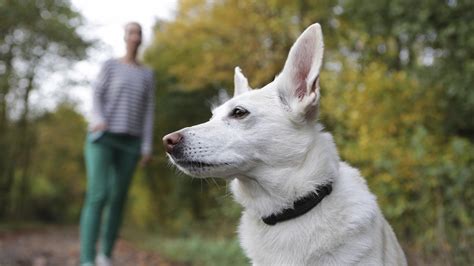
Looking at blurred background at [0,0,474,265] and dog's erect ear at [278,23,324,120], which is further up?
dog's erect ear at [278,23,324,120]

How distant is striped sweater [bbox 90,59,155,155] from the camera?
4539 mm

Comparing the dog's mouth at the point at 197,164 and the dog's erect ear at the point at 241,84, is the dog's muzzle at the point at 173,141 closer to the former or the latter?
the dog's mouth at the point at 197,164

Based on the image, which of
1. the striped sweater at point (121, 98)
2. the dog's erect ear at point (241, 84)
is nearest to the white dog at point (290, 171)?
the dog's erect ear at point (241, 84)

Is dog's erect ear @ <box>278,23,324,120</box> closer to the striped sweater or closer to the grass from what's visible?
the striped sweater

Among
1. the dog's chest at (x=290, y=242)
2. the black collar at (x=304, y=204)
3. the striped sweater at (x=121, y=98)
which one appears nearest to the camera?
the dog's chest at (x=290, y=242)

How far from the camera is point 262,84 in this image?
1068 cm

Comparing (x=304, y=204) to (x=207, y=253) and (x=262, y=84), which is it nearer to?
(x=207, y=253)

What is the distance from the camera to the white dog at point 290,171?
7.34 ft

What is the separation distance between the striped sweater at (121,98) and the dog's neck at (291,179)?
2.33 m

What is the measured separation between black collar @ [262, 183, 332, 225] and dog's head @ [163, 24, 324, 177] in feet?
0.63

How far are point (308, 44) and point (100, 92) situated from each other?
9.01 ft

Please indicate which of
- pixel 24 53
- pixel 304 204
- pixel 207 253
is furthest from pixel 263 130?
pixel 24 53

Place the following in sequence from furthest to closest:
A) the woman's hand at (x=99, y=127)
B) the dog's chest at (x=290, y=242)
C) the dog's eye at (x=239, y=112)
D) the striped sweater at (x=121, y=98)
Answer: the striped sweater at (x=121, y=98), the woman's hand at (x=99, y=127), the dog's eye at (x=239, y=112), the dog's chest at (x=290, y=242)

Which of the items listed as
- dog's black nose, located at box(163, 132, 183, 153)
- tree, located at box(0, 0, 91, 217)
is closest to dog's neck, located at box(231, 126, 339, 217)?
dog's black nose, located at box(163, 132, 183, 153)
